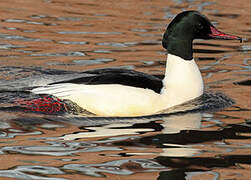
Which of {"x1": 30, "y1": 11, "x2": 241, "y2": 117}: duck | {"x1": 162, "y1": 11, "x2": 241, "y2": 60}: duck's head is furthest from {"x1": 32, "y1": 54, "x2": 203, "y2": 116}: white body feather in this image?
{"x1": 162, "y1": 11, "x2": 241, "y2": 60}: duck's head

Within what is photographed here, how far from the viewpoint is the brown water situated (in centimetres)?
613

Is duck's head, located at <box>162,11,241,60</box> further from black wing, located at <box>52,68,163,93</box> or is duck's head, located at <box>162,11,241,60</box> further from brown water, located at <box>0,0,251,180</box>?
brown water, located at <box>0,0,251,180</box>

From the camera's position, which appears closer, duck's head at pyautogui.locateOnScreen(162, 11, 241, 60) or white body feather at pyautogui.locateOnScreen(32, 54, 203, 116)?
white body feather at pyautogui.locateOnScreen(32, 54, 203, 116)

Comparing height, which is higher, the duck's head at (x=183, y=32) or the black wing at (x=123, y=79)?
the duck's head at (x=183, y=32)

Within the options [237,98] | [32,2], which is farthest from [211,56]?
[32,2]

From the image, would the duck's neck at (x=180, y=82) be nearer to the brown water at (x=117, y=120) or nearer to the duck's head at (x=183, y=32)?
the duck's head at (x=183, y=32)

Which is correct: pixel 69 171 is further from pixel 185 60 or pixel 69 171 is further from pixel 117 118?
pixel 185 60

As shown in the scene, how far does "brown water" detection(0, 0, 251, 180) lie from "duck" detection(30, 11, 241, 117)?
0.67 ft

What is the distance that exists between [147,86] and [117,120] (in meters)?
0.56

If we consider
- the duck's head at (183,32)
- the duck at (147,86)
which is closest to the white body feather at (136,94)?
the duck at (147,86)

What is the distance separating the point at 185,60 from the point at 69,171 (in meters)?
3.03

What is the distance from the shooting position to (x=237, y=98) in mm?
9117

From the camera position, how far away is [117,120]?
790cm

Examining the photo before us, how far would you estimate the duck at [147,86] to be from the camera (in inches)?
316
